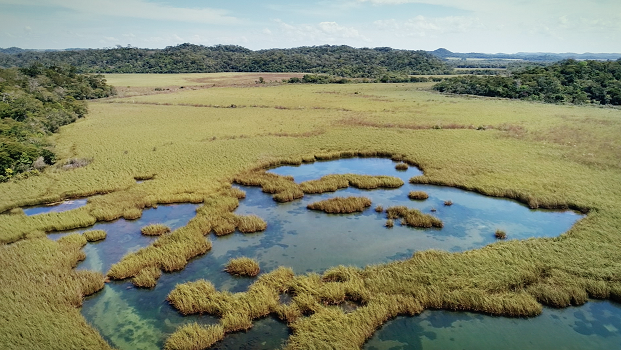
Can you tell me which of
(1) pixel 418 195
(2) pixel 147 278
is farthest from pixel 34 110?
(1) pixel 418 195

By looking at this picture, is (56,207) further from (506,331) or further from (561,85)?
(561,85)

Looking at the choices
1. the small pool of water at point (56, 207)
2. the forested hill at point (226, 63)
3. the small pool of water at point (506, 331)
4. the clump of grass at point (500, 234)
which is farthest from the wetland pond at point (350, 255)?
the forested hill at point (226, 63)

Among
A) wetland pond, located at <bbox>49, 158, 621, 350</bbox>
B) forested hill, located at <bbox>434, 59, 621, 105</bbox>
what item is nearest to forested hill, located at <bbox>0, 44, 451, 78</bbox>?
forested hill, located at <bbox>434, 59, 621, 105</bbox>

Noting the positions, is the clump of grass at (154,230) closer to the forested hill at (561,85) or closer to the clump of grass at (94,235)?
the clump of grass at (94,235)

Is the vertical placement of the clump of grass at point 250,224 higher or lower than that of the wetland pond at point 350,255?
higher

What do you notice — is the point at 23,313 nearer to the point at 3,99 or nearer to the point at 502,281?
the point at 502,281

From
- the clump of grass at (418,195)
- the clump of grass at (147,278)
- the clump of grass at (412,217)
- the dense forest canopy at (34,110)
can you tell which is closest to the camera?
the clump of grass at (147,278)
